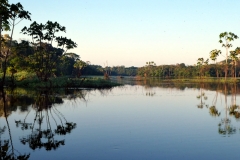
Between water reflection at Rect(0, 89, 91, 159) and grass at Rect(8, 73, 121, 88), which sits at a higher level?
grass at Rect(8, 73, 121, 88)

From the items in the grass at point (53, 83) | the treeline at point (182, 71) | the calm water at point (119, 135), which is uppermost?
the treeline at point (182, 71)

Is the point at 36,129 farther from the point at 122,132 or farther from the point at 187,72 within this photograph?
the point at 187,72

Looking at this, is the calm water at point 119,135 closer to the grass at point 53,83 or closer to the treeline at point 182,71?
the grass at point 53,83

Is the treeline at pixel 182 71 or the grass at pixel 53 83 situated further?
the treeline at pixel 182 71

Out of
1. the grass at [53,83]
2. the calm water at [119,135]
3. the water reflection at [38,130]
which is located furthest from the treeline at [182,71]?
the water reflection at [38,130]

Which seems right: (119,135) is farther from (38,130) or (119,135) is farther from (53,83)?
(53,83)

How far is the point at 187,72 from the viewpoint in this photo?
97688mm

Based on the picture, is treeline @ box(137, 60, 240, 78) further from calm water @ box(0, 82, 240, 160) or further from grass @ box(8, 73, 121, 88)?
calm water @ box(0, 82, 240, 160)

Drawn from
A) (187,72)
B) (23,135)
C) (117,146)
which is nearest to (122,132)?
(117,146)

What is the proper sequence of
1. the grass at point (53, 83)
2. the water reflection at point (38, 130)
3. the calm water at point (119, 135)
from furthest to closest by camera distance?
the grass at point (53, 83), the water reflection at point (38, 130), the calm water at point (119, 135)

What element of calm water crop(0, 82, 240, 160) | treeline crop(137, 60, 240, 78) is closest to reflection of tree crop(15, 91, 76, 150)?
calm water crop(0, 82, 240, 160)

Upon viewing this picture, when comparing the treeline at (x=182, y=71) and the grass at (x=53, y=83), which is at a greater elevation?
the treeline at (x=182, y=71)

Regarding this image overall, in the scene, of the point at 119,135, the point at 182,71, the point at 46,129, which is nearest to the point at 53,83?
the point at 46,129

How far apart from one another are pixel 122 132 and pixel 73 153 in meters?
3.02
